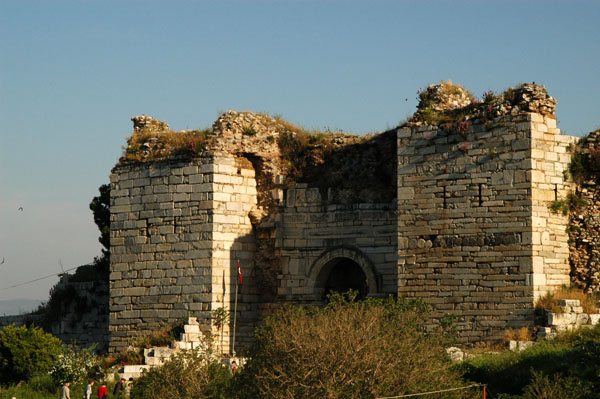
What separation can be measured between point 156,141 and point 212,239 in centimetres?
Answer: 308

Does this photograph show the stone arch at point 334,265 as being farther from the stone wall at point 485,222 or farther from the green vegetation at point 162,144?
the green vegetation at point 162,144

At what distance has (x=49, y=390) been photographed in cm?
2411

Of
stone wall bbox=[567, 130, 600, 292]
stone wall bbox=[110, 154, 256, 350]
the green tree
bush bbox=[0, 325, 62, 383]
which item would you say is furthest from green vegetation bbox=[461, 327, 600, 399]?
the green tree

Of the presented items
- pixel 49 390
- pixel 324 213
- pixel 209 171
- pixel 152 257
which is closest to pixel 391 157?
pixel 324 213

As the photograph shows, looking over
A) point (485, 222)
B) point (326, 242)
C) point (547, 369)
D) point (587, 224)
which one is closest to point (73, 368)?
point (326, 242)

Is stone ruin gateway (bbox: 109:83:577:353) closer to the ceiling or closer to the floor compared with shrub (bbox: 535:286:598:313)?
closer to the ceiling

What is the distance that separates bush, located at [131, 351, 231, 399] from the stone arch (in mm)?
5764

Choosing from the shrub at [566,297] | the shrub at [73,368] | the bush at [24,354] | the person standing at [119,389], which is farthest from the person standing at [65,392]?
the shrub at [566,297]

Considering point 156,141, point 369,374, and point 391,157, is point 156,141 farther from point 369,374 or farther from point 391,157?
point 369,374

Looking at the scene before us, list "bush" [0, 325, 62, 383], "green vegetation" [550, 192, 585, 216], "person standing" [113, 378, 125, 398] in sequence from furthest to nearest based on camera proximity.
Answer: "bush" [0, 325, 62, 383] → "person standing" [113, 378, 125, 398] → "green vegetation" [550, 192, 585, 216]

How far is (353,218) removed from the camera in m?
24.1

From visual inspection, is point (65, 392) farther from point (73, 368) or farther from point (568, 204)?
point (568, 204)

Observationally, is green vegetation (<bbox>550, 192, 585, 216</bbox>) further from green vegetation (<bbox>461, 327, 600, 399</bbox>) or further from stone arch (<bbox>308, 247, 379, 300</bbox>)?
stone arch (<bbox>308, 247, 379, 300</bbox>)

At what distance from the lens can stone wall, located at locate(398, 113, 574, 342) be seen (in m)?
20.8
